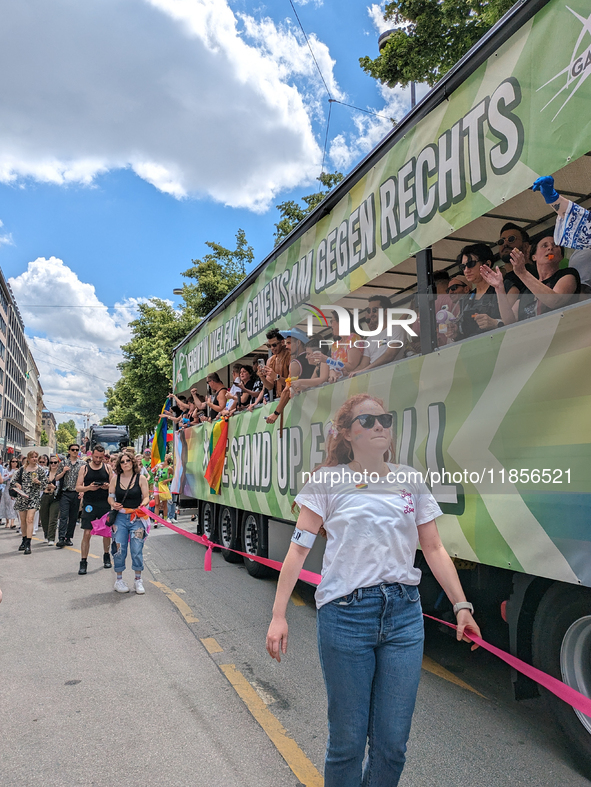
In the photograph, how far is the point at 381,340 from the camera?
514cm

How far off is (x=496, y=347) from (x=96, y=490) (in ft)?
24.2

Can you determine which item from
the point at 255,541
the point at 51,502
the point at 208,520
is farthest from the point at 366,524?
the point at 51,502

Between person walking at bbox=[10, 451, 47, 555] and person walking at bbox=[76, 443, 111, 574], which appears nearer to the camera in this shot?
person walking at bbox=[76, 443, 111, 574]

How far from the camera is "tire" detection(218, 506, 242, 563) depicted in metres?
9.15

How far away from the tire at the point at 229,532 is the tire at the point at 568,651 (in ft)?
20.3

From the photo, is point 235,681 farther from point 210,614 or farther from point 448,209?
point 448,209

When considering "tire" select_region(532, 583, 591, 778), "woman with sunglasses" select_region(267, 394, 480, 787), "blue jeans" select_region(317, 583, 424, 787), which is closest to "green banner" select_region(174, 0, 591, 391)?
"woman with sunglasses" select_region(267, 394, 480, 787)

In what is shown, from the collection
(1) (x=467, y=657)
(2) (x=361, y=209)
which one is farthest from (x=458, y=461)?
(2) (x=361, y=209)

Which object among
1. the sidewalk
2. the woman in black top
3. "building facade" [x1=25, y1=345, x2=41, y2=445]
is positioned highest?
"building facade" [x1=25, y1=345, x2=41, y2=445]

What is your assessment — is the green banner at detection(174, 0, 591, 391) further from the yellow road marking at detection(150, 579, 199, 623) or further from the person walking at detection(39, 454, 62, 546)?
the person walking at detection(39, 454, 62, 546)

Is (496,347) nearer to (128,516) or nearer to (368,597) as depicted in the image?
(368,597)

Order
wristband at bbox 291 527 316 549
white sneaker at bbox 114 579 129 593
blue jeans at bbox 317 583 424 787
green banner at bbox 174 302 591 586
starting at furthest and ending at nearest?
1. white sneaker at bbox 114 579 129 593
2. green banner at bbox 174 302 591 586
3. wristband at bbox 291 527 316 549
4. blue jeans at bbox 317 583 424 787

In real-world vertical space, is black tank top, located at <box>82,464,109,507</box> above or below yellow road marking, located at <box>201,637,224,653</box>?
above

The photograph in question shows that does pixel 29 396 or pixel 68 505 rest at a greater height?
pixel 29 396
